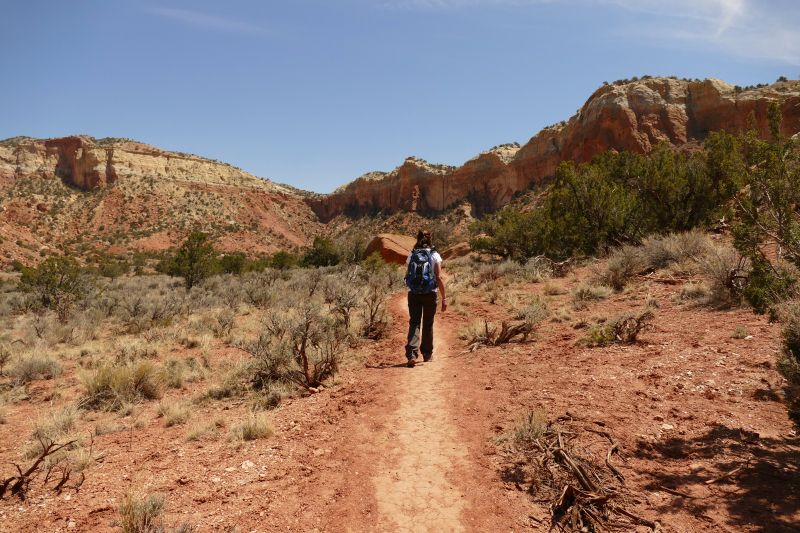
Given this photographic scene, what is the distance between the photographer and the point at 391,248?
28062 millimetres

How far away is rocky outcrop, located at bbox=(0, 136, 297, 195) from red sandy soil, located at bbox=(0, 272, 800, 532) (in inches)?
2746

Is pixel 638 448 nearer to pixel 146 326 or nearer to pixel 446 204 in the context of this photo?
pixel 146 326

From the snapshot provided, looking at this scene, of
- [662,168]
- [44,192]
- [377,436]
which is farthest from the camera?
[44,192]

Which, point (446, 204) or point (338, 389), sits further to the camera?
point (446, 204)

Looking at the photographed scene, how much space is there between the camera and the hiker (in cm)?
614

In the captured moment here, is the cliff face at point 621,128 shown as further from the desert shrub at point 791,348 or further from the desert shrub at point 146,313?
the desert shrub at point 146,313

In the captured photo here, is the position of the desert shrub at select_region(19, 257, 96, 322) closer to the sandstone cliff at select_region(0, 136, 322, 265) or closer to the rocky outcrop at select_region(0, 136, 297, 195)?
the sandstone cliff at select_region(0, 136, 322, 265)

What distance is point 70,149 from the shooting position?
6322 cm

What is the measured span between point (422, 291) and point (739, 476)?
415cm

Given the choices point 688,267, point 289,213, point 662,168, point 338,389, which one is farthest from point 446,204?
point 338,389

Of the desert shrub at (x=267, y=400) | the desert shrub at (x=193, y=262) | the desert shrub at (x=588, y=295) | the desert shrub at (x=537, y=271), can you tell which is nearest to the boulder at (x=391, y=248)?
the desert shrub at (x=193, y=262)

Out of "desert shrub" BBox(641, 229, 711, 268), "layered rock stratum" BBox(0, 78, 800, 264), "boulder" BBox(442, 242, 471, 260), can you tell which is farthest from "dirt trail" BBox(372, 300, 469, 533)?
"layered rock stratum" BBox(0, 78, 800, 264)

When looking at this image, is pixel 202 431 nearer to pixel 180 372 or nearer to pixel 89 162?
pixel 180 372

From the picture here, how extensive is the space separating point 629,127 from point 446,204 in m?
29.6
